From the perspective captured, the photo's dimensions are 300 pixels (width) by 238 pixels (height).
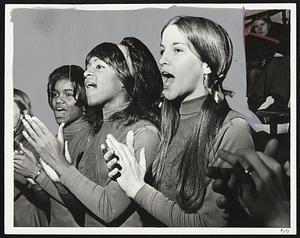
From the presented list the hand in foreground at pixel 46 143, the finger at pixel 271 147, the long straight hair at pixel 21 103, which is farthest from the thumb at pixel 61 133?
the finger at pixel 271 147

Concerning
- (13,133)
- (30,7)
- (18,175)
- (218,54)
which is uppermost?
(30,7)

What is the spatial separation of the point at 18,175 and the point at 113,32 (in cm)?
53

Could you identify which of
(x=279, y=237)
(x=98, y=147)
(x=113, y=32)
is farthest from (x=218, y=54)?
(x=279, y=237)

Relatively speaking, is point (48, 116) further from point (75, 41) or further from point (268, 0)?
point (268, 0)

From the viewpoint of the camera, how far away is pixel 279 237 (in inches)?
74.0

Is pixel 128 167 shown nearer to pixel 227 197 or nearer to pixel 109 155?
pixel 109 155

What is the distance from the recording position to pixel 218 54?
1.87 metres

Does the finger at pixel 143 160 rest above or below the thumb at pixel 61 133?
below

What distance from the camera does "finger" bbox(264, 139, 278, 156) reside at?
6.10 feet

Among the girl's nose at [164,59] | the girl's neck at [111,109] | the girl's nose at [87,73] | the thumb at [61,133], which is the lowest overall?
the thumb at [61,133]

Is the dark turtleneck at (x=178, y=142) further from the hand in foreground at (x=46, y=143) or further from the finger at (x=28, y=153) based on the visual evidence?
the finger at (x=28, y=153)

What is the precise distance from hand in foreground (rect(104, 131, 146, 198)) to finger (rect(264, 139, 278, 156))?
38cm

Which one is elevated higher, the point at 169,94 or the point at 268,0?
the point at 268,0

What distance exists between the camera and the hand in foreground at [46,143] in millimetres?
1895
